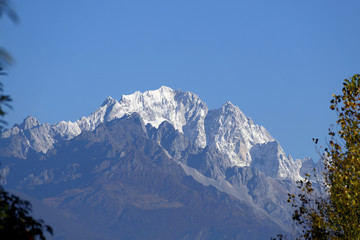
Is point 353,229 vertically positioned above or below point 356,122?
below

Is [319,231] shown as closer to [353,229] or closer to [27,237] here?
[353,229]

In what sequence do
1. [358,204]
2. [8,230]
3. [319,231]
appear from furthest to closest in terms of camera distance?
[319,231], [358,204], [8,230]

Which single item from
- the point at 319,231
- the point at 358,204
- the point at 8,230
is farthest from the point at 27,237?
the point at 319,231

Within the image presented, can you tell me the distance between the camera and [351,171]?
4306 centimetres

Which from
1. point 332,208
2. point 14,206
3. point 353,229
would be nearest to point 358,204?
point 353,229

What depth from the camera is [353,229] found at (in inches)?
1700

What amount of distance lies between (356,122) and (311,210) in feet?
28.9

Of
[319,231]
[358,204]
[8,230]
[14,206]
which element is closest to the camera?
[8,230]

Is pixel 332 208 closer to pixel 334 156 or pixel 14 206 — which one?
pixel 334 156

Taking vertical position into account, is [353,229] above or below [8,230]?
above

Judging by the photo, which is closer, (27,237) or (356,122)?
(27,237)

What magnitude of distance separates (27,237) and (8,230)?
2.56ft

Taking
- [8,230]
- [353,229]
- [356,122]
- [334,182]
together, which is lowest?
[8,230]

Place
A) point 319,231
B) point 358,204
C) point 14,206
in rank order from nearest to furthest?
1. point 14,206
2. point 358,204
3. point 319,231
